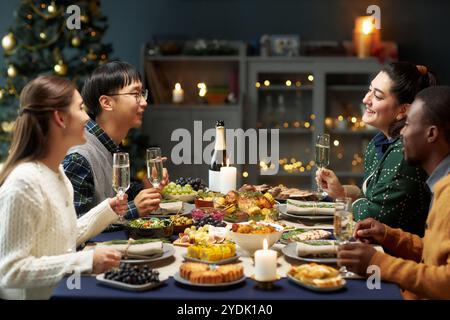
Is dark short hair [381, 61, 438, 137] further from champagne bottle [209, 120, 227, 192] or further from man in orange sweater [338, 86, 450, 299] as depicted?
champagne bottle [209, 120, 227, 192]

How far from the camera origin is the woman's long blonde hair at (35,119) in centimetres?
192

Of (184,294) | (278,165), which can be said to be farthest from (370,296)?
(278,165)

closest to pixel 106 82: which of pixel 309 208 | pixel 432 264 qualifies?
pixel 309 208

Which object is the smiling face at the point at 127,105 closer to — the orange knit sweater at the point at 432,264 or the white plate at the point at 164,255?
the white plate at the point at 164,255

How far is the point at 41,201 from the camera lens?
187cm

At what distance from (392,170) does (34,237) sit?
1.32 meters

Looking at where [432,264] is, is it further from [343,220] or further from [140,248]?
[140,248]

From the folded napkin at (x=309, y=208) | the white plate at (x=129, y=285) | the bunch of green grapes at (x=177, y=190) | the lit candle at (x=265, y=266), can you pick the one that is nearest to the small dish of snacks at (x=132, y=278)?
the white plate at (x=129, y=285)

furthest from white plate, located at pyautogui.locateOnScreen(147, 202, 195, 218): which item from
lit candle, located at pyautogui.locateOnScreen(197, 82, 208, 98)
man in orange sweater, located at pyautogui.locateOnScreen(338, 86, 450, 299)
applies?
lit candle, located at pyautogui.locateOnScreen(197, 82, 208, 98)

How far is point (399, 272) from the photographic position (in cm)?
181

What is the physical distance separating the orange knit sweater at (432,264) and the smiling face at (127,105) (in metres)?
1.50

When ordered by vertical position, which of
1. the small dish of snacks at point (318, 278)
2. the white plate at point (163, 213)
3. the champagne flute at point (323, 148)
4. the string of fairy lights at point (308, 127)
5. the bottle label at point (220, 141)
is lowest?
the string of fairy lights at point (308, 127)

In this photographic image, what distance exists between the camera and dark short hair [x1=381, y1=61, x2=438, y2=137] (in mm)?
2734

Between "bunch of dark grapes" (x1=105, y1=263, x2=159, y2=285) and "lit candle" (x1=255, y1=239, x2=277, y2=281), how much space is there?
0.88 feet
